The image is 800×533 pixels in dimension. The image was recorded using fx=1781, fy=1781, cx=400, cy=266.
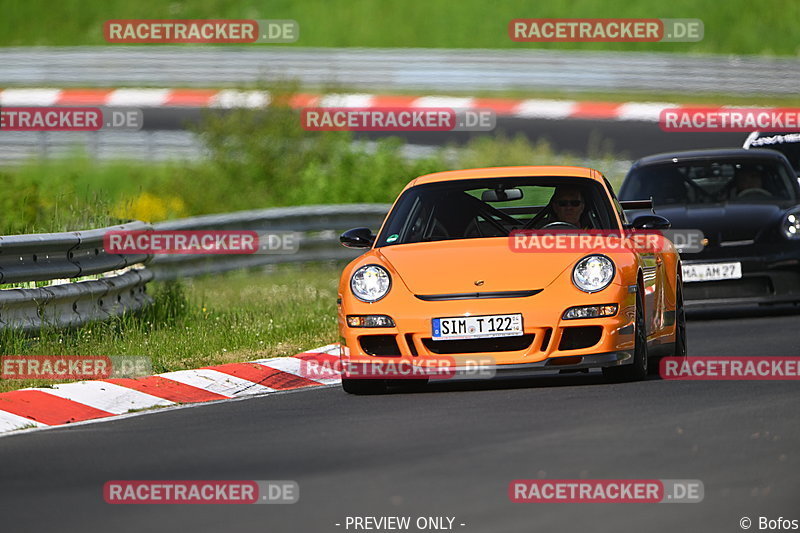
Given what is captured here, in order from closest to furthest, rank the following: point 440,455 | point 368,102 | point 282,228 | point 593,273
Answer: point 440,455 < point 593,273 < point 282,228 < point 368,102

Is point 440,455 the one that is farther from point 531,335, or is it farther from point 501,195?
point 501,195

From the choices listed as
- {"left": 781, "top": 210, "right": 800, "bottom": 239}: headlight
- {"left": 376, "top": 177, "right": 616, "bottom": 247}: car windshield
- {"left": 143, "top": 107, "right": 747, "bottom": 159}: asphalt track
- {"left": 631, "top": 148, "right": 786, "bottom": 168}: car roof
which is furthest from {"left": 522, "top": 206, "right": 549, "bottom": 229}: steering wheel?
{"left": 143, "top": 107, "right": 747, "bottom": 159}: asphalt track

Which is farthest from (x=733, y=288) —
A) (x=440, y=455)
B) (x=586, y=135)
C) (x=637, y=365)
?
(x=586, y=135)

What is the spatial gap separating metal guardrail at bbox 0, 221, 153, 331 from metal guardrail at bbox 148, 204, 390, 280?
4.99 meters

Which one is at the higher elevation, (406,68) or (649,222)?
(406,68)

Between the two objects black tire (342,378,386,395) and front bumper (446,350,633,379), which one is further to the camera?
black tire (342,378,386,395)

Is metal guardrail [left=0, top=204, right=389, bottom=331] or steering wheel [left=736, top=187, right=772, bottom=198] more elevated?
steering wheel [left=736, top=187, right=772, bottom=198]

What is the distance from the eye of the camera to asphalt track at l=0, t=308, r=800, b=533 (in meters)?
6.18

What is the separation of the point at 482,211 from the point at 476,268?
112 cm

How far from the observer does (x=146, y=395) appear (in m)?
10.4

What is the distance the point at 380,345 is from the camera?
10.0 m

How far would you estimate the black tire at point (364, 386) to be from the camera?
33.7 ft

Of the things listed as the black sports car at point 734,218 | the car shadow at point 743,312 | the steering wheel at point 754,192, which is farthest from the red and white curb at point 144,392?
the steering wheel at point 754,192

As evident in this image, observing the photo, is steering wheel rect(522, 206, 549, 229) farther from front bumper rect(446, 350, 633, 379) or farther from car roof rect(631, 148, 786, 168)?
car roof rect(631, 148, 786, 168)
